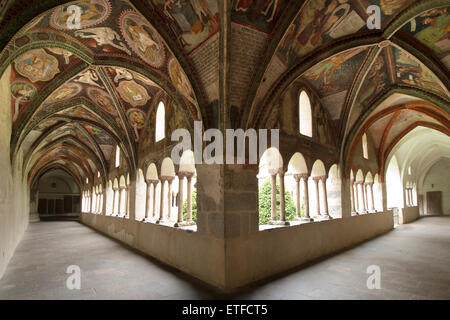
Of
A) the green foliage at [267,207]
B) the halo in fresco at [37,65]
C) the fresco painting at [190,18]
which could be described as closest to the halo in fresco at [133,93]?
the halo in fresco at [37,65]

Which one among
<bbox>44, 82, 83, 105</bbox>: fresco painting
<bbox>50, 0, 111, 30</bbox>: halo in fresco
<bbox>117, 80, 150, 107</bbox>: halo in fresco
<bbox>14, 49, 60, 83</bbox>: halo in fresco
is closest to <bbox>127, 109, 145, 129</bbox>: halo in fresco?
<bbox>117, 80, 150, 107</bbox>: halo in fresco

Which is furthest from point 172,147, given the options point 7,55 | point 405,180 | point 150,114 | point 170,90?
point 405,180

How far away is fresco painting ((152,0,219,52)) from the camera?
180 inches

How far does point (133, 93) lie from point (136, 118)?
3.97 feet

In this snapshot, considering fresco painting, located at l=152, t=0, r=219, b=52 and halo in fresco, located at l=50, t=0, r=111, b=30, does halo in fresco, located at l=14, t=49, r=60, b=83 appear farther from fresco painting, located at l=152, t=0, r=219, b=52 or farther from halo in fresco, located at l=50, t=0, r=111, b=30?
fresco painting, located at l=152, t=0, r=219, b=52

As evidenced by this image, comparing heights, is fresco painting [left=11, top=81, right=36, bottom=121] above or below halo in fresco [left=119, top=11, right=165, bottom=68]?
below

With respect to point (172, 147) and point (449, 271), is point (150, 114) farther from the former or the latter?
point (449, 271)

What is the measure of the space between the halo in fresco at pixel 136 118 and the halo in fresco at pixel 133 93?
33 centimetres

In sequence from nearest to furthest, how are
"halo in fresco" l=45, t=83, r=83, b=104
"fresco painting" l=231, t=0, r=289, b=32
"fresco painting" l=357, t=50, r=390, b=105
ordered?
"fresco painting" l=231, t=0, r=289, b=32 → "fresco painting" l=357, t=50, r=390, b=105 → "halo in fresco" l=45, t=83, r=83, b=104

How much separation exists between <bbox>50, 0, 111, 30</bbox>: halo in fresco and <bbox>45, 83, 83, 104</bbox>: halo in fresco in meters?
2.98

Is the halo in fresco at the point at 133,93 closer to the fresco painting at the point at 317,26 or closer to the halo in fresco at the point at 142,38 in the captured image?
the halo in fresco at the point at 142,38

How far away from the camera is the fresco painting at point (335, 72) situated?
7086mm

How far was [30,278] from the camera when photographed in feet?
18.4

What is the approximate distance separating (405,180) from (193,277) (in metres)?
17.0
